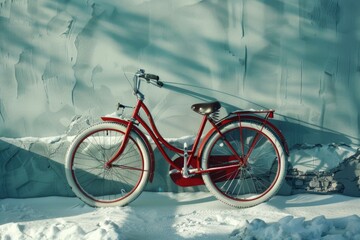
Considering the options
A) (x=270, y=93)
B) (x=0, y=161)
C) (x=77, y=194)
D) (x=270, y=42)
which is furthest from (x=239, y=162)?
(x=0, y=161)

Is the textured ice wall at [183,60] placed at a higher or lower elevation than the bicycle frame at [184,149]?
higher

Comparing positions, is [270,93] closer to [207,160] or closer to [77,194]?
[207,160]

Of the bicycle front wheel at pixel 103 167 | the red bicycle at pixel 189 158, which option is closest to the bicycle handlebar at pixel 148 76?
the red bicycle at pixel 189 158

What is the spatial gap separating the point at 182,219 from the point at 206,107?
904 millimetres

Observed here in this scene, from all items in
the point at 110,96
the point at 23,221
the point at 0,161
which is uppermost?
the point at 110,96

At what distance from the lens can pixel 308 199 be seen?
15.1ft

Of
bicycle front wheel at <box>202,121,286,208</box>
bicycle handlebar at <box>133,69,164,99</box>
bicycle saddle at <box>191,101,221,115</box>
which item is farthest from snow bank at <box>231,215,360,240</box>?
bicycle handlebar at <box>133,69,164,99</box>

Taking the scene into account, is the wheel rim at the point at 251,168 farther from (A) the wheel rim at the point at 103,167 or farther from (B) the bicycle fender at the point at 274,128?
(A) the wheel rim at the point at 103,167

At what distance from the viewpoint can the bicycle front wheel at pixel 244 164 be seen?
438 centimetres

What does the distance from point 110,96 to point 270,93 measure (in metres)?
1.38

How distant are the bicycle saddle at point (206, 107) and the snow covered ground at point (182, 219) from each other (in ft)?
2.69

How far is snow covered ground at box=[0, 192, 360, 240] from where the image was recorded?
12.3 ft

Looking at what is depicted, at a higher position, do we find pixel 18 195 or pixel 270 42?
pixel 270 42

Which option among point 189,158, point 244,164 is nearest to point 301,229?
point 244,164
